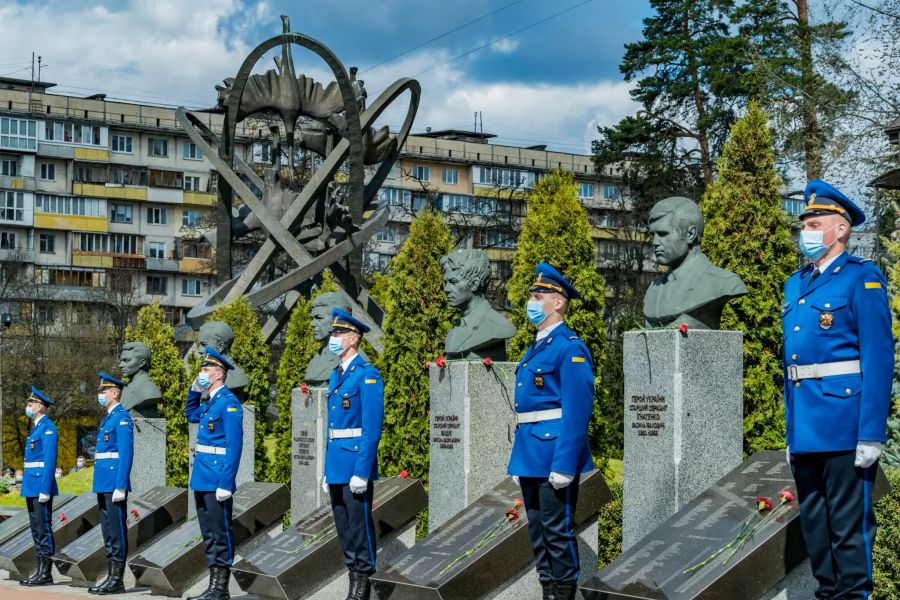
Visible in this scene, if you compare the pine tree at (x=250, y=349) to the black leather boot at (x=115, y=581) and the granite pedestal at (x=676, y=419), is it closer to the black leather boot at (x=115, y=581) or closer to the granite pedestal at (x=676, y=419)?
the black leather boot at (x=115, y=581)

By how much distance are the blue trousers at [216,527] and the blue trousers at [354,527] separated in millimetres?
1240

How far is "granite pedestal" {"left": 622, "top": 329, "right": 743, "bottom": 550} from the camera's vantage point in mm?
8680

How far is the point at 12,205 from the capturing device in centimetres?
6088

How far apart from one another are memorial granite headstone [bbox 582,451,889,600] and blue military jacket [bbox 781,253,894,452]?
0.94 metres

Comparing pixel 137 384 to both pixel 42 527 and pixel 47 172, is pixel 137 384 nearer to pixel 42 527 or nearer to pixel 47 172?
pixel 42 527

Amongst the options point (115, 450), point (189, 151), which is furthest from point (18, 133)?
point (115, 450)

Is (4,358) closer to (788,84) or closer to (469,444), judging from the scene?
(788,84)

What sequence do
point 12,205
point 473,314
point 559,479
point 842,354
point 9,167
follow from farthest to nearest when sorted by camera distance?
point 9,167 < point 12,205 < point 473,314 < point 559,479 < point 842,354

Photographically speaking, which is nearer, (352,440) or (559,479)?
(559,479)

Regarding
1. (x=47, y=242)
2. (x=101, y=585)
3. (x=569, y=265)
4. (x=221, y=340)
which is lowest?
(x=101, y=585)

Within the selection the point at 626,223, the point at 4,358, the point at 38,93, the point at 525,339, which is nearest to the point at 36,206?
the point at 38,93

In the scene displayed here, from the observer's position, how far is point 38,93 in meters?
62.4

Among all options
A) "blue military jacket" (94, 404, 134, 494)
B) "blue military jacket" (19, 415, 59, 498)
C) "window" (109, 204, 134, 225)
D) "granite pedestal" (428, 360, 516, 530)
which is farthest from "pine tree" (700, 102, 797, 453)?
"window" (109, 204, 134, 225)

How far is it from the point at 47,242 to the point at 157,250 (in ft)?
17.1
